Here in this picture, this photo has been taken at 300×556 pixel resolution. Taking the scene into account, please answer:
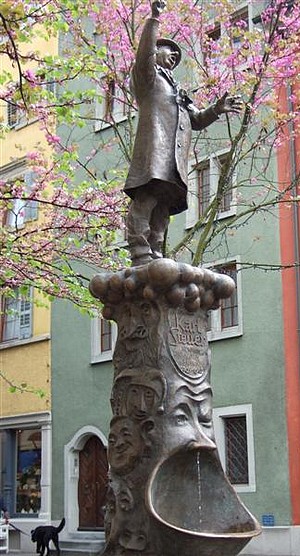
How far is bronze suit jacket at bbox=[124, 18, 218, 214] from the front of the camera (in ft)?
22.1

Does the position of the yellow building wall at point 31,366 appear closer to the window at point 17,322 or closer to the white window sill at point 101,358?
the window at point 17,322

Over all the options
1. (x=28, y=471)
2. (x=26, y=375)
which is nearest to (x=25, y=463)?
(x=28, y=471)

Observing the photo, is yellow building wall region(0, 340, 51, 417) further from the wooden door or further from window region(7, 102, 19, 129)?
window region(7, 102, 19, 129)

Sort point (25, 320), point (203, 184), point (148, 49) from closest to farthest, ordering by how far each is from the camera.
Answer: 1. point (148, 49)
2. point (203, 184)
3. point (25, 320)

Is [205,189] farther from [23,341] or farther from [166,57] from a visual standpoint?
[166,57]

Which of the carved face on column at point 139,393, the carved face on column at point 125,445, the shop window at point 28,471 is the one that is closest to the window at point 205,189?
the shop window at point 28,471

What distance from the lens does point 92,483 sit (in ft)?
73.3

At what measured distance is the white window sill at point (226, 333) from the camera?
18.7 m


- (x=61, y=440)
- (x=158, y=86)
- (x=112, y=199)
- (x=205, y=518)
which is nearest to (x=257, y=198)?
(x=112, y=199)

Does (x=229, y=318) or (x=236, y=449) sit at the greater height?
(x=229, y=318)

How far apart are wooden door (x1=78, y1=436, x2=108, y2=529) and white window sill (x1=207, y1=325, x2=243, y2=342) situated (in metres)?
4.69

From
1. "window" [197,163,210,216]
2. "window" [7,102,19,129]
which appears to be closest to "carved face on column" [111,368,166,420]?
"window" [197,163,210,216]

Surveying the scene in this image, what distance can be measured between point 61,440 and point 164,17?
1168 cm

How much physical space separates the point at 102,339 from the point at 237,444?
550cm
